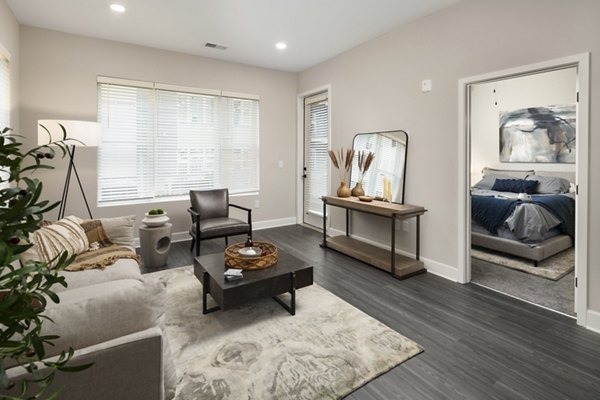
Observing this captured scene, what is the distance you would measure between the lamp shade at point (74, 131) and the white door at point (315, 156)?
10.8 feet

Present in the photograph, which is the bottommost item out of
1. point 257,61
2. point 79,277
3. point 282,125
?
point 79,277

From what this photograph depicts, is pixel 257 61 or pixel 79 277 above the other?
pixel 257 61

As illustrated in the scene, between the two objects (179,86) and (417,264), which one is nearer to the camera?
(417,264)

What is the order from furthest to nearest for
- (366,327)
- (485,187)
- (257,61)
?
(485,187) → (257,61) → (366,327)

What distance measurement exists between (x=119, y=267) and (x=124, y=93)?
3.02 meters

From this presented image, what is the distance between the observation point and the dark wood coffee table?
2.28m

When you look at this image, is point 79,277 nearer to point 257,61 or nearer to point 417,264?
point 417,264

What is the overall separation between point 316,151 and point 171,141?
243 cm

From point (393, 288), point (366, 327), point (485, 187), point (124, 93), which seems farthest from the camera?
point (485, 187)

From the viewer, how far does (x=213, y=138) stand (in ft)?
16.9

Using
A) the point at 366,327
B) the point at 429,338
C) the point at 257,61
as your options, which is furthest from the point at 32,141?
the point at 429,338

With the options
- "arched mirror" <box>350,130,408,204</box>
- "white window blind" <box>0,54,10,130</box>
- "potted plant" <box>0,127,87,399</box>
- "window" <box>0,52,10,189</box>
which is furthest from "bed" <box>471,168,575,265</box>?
"white window blind" <box>0,54,10,130</box>

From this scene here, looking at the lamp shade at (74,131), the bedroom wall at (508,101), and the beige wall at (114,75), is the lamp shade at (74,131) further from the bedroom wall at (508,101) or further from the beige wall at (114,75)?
the bedroom wall at (508,101)

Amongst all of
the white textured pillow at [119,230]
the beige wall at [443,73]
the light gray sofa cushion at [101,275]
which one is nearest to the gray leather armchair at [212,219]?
the white textured pillow at [119,230]
